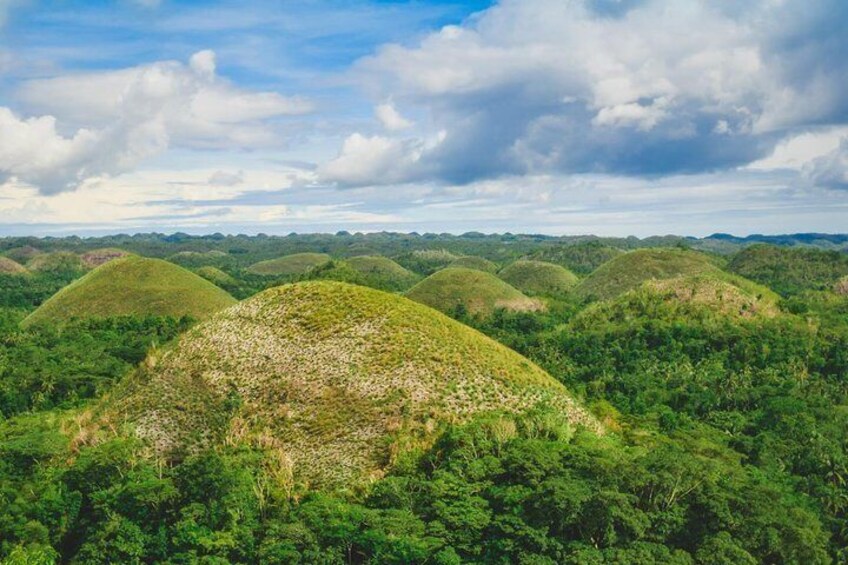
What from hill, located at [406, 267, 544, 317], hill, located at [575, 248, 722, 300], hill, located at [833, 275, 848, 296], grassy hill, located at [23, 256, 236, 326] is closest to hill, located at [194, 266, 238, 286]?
grassy hill, located at [23, 256, 236, 326]

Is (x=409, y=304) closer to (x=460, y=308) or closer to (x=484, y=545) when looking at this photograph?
(x=484, y=545)

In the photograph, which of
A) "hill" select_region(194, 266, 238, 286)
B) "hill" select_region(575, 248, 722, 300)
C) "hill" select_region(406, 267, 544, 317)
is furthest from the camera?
"hill" select_region(194, 266, 238, 286)

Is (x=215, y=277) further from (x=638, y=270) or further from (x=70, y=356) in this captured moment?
(x=638, y=270)

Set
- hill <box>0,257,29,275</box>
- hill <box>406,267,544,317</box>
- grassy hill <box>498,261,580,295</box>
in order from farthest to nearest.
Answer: hill <box>0,257,29,275</box> < grassy hill <box>498,261,580,295</box> < hill <box>406,267,544,317</box>

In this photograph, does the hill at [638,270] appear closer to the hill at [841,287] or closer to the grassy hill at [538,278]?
the grassy hill at [538,278]

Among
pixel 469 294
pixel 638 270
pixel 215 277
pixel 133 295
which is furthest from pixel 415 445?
pixel 215 277

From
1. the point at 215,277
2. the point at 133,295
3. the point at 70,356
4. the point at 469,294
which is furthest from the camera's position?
the point at 215,277

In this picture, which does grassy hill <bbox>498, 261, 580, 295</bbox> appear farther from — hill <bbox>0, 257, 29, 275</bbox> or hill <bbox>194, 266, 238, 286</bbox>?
hill <bbox>0, 257, 29, 275</bbox>
